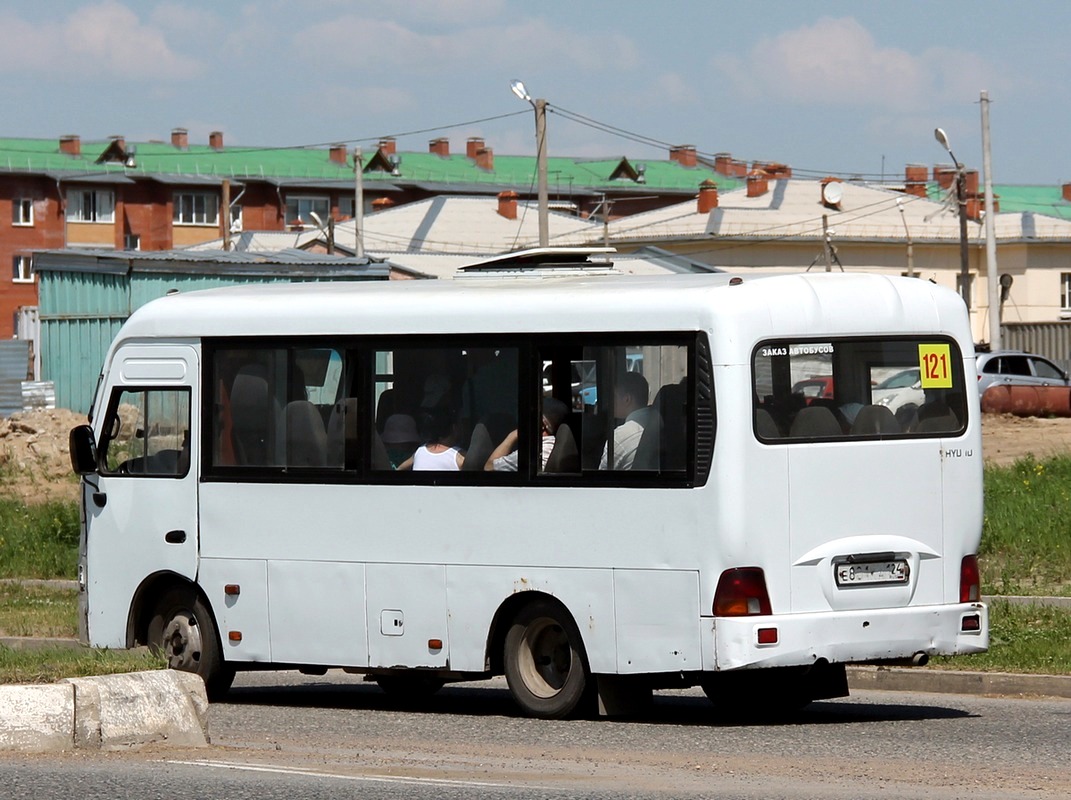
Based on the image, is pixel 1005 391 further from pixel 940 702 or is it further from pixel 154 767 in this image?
pixel 154 767

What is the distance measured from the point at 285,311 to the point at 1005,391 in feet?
115

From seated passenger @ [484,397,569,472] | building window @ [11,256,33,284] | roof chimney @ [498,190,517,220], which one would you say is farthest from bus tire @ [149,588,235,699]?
building window @ [11,256,33,284]

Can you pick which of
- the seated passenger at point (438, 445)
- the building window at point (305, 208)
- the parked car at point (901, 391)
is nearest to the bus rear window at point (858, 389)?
the parked car at point (901, 391)

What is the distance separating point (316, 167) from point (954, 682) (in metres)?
98.8

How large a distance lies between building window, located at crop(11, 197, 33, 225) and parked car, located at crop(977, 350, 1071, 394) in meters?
59.7

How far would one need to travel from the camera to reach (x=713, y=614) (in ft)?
36.1

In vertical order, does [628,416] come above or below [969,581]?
above

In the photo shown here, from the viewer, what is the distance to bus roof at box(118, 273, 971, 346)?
11.3 m

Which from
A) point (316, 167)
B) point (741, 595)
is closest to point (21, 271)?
point (316, 167)

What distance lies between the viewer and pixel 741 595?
1098 cm

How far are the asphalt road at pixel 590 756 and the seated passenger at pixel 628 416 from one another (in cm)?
158

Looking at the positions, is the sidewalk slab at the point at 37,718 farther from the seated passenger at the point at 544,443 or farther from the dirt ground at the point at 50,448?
the dirt ground at the point at 50,448

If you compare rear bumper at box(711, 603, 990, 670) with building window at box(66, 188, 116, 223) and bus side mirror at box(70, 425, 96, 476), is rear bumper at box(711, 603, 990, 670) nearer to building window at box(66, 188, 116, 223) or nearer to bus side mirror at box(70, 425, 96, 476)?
bus side mirror at box(70, 425, 96, 476)

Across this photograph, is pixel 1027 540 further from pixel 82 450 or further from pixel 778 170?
pixel 778 170
